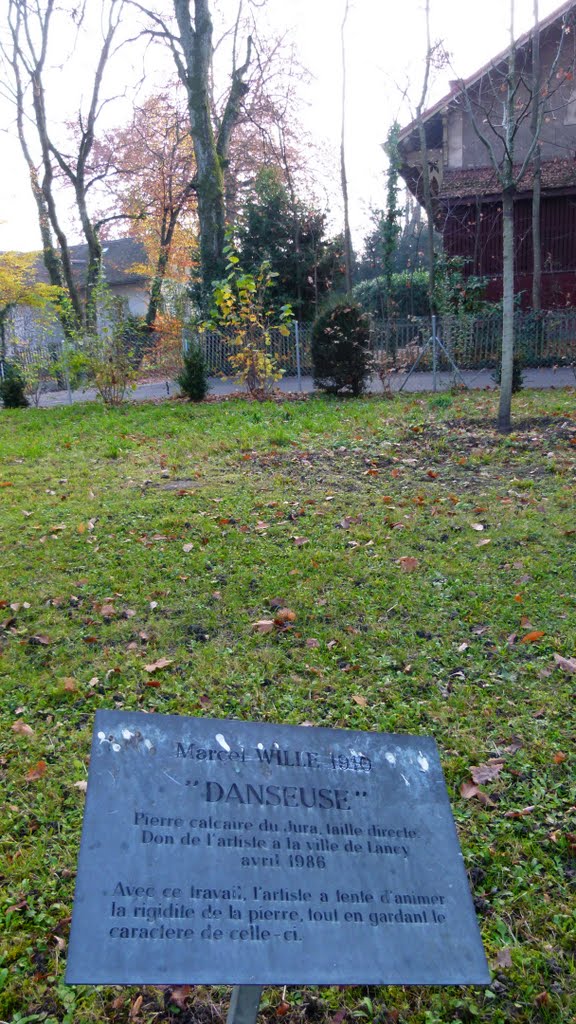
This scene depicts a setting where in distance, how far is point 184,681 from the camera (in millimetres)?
4645

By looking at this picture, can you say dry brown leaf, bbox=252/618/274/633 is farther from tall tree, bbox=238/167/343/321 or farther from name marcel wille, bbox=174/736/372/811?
tall tree, bbox=238/167/343/321

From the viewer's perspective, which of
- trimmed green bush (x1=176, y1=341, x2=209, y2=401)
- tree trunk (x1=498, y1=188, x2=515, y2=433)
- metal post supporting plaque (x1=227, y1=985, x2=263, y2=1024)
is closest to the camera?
metal post supporting plaque (x1=227, y1=985, x2=263, y2=1024)

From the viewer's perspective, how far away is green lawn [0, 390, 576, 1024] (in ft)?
9.72

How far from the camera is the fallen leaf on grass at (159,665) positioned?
4.75 metres

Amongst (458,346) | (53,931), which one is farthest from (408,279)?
(53,931)

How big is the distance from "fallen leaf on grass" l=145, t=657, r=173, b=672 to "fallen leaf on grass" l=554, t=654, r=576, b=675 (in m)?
2.25

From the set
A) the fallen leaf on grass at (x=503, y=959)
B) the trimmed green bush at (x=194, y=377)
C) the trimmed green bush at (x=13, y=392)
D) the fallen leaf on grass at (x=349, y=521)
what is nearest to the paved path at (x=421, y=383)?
the trimmed green bush at (x=13, y=392)

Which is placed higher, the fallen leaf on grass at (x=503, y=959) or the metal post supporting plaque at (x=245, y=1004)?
the metal post supporting plaque at (x=245, y=1004)

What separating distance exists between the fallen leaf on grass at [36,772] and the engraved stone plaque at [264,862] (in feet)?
6.31

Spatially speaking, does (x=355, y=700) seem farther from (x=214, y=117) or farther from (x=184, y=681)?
(x=214, y=117)

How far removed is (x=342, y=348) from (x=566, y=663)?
12.2 meters

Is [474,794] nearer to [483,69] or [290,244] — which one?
[483,69]

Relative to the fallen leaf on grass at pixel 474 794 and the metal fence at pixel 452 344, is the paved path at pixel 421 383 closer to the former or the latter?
the metal fence at pixel 452 344

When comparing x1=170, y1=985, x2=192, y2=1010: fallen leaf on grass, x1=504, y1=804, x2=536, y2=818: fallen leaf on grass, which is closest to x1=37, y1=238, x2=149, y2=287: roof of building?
x1=504, y1=804, x2=536, y2=818: fallen leaf on grass
